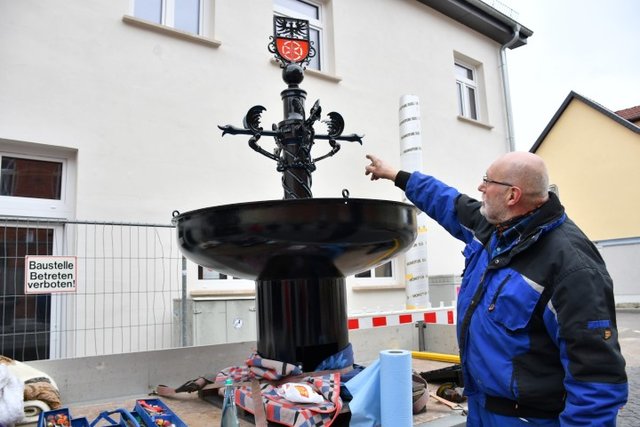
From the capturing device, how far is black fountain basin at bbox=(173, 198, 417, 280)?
180 centimetres

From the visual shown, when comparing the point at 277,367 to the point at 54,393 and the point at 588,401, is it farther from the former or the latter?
the point at 588,401

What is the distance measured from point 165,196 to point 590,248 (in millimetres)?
4437

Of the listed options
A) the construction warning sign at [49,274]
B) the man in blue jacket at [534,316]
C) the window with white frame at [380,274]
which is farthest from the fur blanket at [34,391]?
the window with white frame at [380,274]

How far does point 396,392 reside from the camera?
6.30 feet

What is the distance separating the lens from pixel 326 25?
7.16 metres

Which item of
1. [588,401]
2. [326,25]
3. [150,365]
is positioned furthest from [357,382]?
[326,25]

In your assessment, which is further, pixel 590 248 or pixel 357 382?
pixel 357 382

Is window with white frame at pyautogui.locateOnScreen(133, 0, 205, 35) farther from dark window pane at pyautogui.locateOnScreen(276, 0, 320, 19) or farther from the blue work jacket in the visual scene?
the blue work jacket

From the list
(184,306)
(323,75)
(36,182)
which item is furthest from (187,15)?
(184,306)

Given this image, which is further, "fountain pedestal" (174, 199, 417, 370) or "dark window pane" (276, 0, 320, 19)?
"dark window pane" (276, 0, 320, 19)

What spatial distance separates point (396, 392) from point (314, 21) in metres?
6.29

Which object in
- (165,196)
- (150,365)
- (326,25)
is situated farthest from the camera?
(326,25)

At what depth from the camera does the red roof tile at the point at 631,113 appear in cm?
1842

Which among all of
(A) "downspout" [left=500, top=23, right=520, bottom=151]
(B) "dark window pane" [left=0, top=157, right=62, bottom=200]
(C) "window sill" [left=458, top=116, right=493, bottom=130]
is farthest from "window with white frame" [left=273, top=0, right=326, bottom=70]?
(A) "downspout" [left=500, top=23, right=520, bottom=151]
